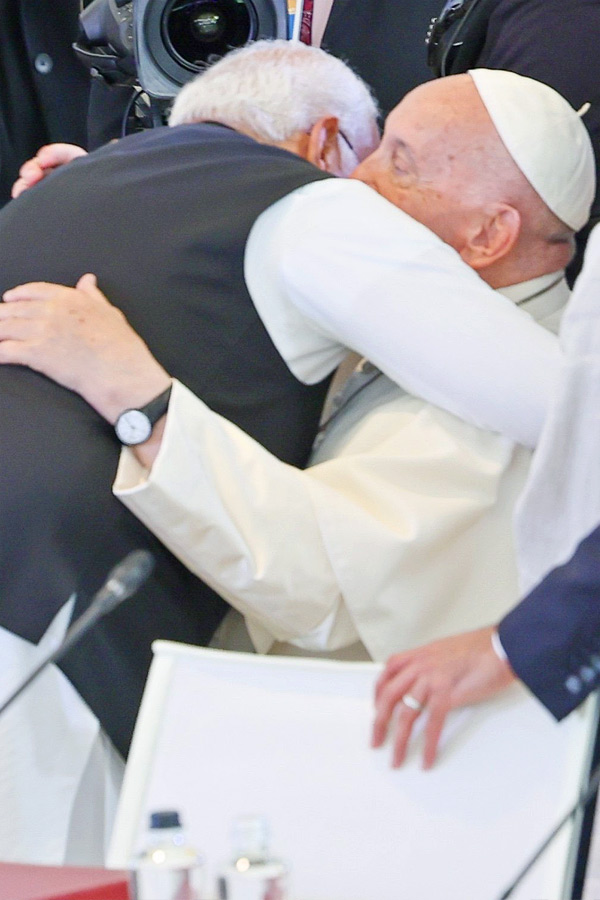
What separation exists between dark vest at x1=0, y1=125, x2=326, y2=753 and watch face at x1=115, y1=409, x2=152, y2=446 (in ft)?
0.11

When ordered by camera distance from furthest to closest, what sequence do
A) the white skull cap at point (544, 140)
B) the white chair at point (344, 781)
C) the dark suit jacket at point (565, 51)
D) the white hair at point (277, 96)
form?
the dark suit jacket at point (565, 51), the white hair at point (277, 96), the white skull cap at point (544, 140), the white chair at point (344, 781)

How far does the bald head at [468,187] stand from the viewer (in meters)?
1.68

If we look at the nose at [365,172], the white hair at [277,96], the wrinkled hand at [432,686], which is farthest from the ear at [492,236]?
the wrinkled hand at [432,686]

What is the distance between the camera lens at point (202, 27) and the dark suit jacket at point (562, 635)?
165 centimetres

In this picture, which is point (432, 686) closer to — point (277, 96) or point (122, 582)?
point (122, 582)


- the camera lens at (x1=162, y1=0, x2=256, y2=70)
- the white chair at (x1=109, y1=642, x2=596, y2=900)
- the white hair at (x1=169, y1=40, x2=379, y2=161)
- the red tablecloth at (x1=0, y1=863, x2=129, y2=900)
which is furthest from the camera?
the camera lens at (x1=162, y1=0, x2=256, y2=70)

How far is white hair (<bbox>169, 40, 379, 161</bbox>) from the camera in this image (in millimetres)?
1777

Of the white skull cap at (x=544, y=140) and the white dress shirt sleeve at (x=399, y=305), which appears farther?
the white skull cap at (x=544, y=140)

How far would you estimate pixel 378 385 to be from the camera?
170 centimetres

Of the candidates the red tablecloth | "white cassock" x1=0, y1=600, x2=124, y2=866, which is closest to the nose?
"white cassock" x1=0, y1=600, x2=124, y2=866

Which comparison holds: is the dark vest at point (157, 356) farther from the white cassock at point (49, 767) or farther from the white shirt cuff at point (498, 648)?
the white shirt cuff at point (498, 648)

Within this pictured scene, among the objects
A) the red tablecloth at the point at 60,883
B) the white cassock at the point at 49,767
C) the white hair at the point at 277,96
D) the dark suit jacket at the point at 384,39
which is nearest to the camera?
the red tablecloth at the point at 60,883

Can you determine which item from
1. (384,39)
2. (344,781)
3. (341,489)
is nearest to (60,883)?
(344,781)

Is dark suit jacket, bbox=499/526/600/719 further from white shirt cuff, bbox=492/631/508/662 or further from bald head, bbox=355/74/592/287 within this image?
bald head, bbox=355/74/592/287
